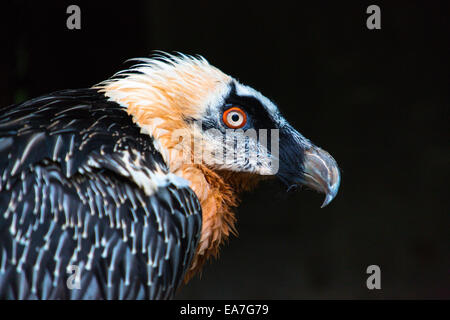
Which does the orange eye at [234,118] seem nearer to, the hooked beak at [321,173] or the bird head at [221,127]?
the bird head at [221,127]

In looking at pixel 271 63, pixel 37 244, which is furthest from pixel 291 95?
pixel 37 244

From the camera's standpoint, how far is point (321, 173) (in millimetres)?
3025

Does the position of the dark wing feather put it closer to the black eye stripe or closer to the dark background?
the black eye stripe

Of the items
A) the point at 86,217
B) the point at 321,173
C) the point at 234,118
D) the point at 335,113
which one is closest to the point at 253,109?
the point at 234,118

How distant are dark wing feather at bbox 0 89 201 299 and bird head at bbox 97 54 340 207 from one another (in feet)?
0.98

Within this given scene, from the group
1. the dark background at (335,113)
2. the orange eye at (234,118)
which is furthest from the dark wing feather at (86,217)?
the dark background at (335,113)

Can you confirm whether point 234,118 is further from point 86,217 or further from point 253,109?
point 86,217

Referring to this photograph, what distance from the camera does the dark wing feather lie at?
93.2 inches

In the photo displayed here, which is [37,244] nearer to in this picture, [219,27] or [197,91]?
[197,91]

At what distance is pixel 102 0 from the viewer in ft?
17.9

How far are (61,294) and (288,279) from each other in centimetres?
417

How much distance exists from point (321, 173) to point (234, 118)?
59 centimetres

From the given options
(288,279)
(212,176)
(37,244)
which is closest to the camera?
(37,244)

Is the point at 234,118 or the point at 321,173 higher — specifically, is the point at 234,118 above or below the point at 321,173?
above
